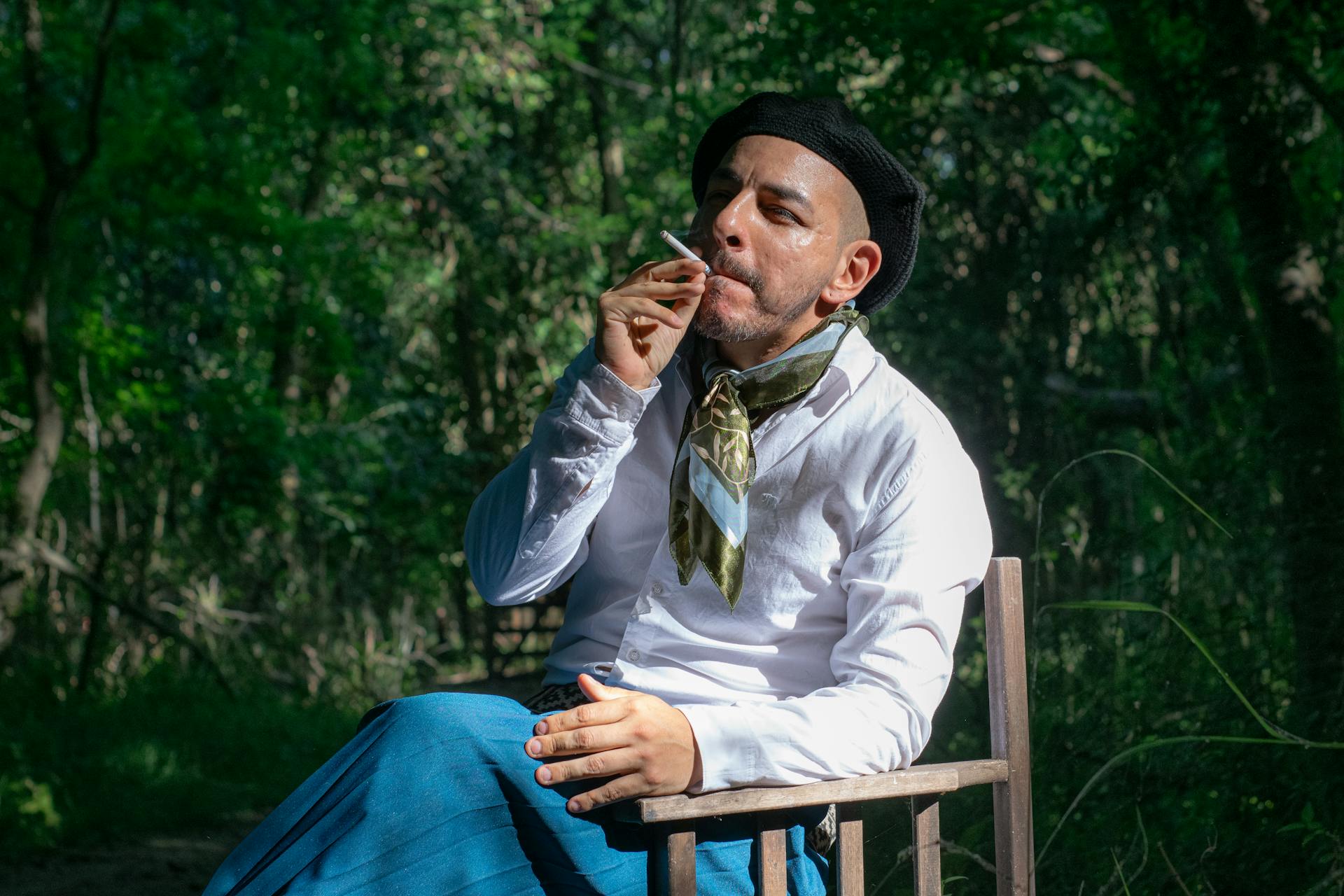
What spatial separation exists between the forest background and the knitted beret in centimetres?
60

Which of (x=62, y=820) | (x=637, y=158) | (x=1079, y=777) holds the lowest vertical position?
(x=62, y=820)

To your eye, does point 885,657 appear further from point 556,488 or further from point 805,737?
point 556,488

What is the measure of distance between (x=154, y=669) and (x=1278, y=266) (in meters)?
6.31

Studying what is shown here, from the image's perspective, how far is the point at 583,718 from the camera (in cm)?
162

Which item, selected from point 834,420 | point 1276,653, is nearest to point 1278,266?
point 1276,653

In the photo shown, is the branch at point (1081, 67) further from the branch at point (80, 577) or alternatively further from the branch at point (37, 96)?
the branch at point (80, 577)

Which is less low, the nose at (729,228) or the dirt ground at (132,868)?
the nose at (729,228)

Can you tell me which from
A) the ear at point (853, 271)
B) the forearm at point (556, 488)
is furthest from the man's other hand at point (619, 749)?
the ear at point (853, 271)

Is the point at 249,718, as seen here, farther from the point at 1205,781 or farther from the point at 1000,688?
the point at 1000,688

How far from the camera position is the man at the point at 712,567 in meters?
1.64

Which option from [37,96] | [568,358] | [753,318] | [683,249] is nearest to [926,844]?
[753,318]

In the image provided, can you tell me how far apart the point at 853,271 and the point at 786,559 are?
1.73ft

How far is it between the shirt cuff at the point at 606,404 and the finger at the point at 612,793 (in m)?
0.55

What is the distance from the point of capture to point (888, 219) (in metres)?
2.20
